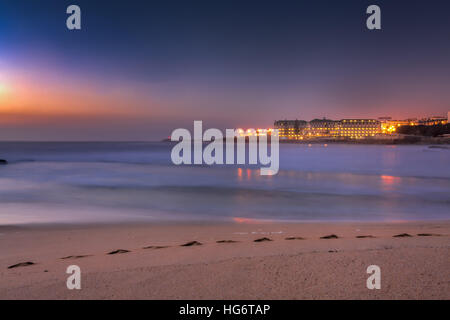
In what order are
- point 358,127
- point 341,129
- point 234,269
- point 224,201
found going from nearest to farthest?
point 234,269 < point 224,201 < point 358,127 < point 341,129

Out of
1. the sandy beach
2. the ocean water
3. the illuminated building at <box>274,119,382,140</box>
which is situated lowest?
the ocean water

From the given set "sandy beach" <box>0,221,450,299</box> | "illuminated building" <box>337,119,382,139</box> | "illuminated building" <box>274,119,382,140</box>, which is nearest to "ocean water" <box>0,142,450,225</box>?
"sandy beach" <box>0,221,450,299</box>

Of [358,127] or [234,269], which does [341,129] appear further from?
[234,269]

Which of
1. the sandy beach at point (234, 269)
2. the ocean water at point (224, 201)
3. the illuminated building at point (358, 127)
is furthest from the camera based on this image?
the illuminated building at point (358, 127)

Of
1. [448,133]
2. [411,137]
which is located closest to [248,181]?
[411,137]

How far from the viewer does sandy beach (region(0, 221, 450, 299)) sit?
3.19 meters

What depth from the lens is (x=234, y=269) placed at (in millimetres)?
3789

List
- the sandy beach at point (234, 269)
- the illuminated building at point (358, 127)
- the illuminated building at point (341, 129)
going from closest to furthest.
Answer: the sandy beach at point (234, 269) → the illuminated building at point (358, 127) → the illuminated building at point (341, 129)

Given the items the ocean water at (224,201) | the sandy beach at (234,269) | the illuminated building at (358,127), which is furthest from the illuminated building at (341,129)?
the sandy beach at (234,269)

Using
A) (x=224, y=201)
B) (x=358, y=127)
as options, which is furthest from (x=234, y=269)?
(x=358, y=127)

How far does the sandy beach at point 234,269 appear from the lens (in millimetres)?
3189

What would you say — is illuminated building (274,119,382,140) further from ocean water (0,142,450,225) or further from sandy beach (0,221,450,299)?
sandy beach (0,221,450,299)

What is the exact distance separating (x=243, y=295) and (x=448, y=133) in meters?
144

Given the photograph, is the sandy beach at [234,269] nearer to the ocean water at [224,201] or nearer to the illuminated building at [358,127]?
the ocean water at [224,201]
